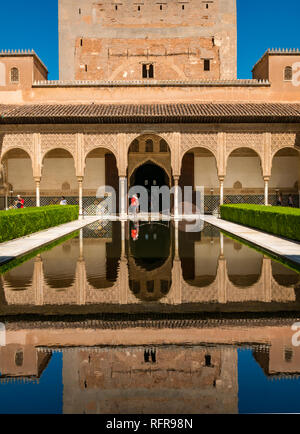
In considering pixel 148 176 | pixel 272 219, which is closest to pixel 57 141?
pixel 148 176

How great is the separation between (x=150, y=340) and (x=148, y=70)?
25049 millimetres

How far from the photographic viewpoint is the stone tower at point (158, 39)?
26.4 meters

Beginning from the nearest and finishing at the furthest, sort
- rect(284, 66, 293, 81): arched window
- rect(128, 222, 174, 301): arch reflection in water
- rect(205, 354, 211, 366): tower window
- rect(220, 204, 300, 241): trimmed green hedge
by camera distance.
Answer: rect(205, 354, 211, 366): tower window → rect(128, 222, 174, 301): arch reflection in water → rect(220, 204, 300, 241): trimmed green hedge → rect(284, 66, 293, 81): arched window

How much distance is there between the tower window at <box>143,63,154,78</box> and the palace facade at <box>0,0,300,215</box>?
6 cm

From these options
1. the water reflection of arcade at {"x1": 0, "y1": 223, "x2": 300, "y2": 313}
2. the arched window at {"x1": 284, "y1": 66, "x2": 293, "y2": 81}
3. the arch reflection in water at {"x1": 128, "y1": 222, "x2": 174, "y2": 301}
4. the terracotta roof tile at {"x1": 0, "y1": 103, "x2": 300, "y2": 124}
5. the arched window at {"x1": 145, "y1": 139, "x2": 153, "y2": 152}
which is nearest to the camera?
the water reflection of arcade at {"x1": 0, "y1": 223, "x2": 300, "y2": 313}

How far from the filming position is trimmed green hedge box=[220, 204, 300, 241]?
32.1 ft

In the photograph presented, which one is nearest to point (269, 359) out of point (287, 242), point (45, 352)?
point (45, 352)

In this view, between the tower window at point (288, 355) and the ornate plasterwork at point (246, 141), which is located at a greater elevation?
the ornate plasterwork at point (246, 141)

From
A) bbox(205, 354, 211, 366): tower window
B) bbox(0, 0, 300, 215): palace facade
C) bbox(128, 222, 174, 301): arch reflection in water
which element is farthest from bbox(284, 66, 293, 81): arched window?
bbox(205, 354, 211, 366): tower window

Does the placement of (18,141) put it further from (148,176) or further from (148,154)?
(148,176)

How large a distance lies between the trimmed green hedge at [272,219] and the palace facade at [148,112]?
500 centimetres

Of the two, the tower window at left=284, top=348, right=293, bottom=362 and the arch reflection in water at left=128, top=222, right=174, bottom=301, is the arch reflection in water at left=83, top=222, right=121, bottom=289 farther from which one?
the tower window at left=284, top=348, right=293, bottom=362

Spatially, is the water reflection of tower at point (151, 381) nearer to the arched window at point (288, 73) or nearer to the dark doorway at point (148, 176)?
the dark doorway at point (148, 176)

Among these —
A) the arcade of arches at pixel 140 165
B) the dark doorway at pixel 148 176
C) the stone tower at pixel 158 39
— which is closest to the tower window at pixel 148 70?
the stone tower at pixel 158 39
